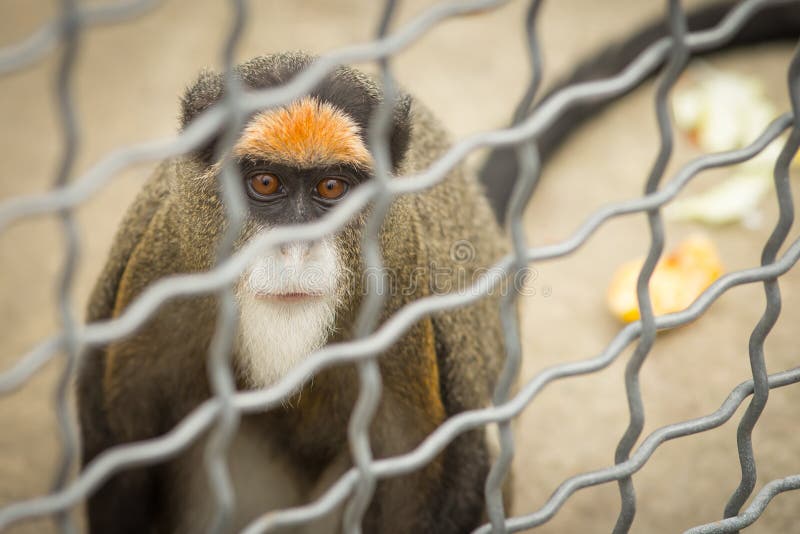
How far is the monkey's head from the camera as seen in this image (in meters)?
2.46

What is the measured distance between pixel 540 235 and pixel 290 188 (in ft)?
8.84

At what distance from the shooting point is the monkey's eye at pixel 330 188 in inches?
102

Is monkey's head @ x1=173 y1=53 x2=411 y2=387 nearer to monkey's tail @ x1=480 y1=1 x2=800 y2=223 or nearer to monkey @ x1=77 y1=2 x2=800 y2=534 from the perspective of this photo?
monkey @ x1=77 y1=2 x2=800 y2=534

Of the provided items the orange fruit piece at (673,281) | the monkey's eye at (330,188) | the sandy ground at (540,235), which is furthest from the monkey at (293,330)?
the orange fruit piece at (673,281)

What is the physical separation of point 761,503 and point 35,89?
4.77 m

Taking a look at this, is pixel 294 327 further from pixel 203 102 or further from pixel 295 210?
pixel 203 102

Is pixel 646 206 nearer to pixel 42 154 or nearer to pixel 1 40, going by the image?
pixel 42 154

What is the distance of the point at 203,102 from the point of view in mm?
2504

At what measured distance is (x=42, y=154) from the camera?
16.5 ft

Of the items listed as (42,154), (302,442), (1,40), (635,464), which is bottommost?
(302,442)

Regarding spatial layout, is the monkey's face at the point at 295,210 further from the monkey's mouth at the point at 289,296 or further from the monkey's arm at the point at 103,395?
the monkey's arm at the point at 103,395

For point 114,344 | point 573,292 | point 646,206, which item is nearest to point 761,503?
point 646,206

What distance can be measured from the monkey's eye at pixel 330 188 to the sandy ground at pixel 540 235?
3.57ft

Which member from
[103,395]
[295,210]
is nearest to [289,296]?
[295,210]
